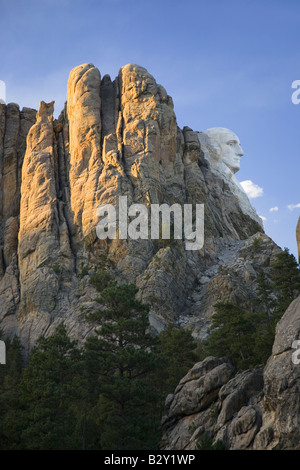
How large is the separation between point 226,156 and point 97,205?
39.3 meters

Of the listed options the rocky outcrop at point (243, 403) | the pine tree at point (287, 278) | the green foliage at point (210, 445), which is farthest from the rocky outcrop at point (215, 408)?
the pine tree at point (287, 278)

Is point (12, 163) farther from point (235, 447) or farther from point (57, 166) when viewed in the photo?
point (235, 447)

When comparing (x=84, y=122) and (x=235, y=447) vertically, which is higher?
(x=84, y=122)

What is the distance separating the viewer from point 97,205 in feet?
267

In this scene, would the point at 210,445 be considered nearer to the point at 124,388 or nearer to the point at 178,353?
the point at 124,388

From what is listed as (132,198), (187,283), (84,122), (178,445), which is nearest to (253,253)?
(187,283)

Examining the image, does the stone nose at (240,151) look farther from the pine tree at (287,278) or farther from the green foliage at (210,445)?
the green foliage at (210,445)

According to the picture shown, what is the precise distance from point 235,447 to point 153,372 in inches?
560

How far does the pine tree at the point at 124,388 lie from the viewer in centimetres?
3934

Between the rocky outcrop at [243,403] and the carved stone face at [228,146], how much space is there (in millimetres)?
71156

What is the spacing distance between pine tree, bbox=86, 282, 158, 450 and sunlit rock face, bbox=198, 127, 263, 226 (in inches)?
2343

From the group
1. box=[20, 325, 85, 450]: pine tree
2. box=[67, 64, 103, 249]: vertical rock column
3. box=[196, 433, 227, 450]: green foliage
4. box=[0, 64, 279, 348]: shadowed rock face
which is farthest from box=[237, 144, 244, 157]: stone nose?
box=[196, 433, 227, 450]: green foliage

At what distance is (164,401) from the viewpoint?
155 ft

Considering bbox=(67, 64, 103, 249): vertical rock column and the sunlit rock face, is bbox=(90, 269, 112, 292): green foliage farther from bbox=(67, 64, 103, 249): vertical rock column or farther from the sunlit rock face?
the sunlit rock face
